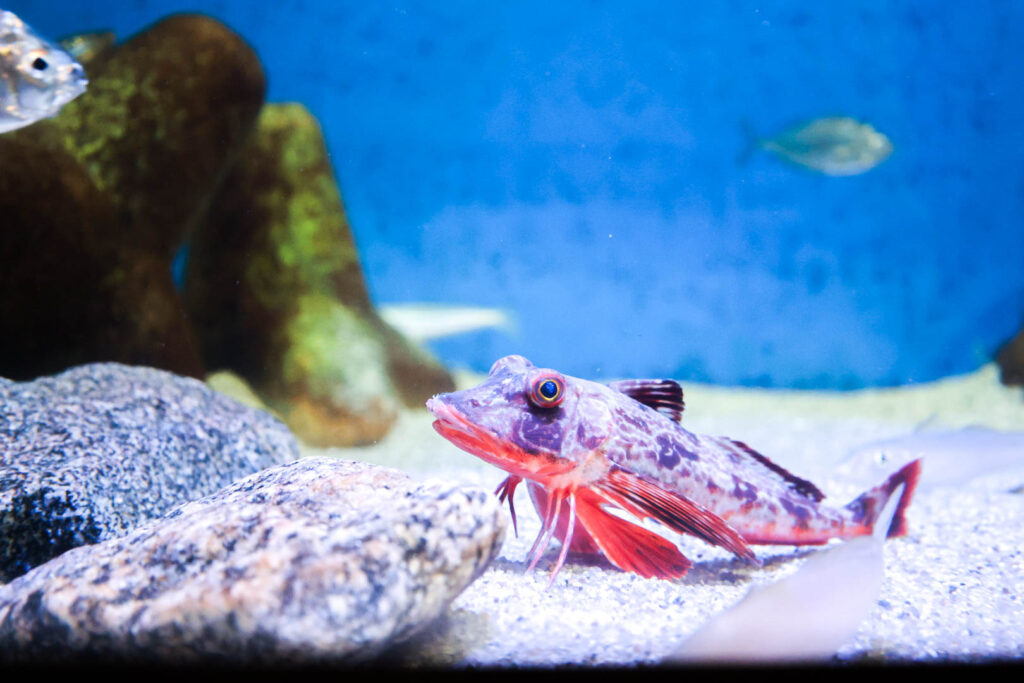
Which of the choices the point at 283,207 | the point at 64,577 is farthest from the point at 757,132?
the point at 64,577

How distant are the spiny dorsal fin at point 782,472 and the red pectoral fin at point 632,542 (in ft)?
2.24

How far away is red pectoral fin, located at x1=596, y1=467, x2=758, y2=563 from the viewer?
238 centimetres

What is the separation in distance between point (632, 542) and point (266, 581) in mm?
1423

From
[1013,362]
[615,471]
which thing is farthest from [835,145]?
[615,471]

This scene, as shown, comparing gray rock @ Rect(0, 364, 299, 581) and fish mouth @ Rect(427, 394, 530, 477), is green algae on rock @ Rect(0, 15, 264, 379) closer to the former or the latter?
gray rock @ Rect(0, 364, 299, 581)

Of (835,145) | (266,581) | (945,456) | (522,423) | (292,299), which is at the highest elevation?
(835,145)

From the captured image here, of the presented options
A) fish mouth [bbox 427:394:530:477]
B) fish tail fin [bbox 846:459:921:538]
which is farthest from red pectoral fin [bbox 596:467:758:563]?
fish tail fin [bbox 846:459:921:538]

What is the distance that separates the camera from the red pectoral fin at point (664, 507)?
2.38 meters

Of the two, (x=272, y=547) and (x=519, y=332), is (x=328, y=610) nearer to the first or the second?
(x=272, y=547)

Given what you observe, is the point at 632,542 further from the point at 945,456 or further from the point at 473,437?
the point at 945,456

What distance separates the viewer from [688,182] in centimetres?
781

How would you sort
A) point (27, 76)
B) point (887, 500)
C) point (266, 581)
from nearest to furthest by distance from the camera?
1. point (266, 581)
2. point (887, 500)
3. point (27, 76)

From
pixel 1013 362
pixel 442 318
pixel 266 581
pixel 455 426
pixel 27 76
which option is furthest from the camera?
pixel 1013 362

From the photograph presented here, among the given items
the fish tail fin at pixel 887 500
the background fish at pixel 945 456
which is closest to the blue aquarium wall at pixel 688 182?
the background fish at pixel 945 456
